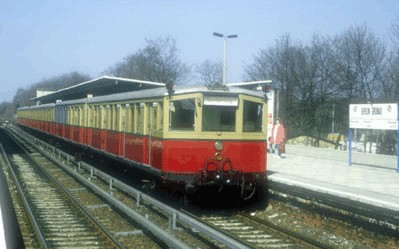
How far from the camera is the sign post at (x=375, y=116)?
55.2ft

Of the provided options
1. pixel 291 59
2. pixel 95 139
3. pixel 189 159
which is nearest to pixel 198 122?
pixel 189 159

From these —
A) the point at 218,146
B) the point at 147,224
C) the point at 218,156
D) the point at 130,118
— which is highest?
the point at 130,118

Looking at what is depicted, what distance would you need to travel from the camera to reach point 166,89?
1197 centimetres

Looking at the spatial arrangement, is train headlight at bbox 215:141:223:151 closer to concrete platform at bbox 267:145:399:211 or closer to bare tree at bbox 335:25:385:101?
concrete platform at bbox 267:145:399:211

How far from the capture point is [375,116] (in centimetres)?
1753

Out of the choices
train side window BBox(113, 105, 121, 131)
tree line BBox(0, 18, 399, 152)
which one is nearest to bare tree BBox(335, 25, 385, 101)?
tree line BBox(0, 18, 399, 152)

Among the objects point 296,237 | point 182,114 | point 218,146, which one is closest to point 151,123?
point 182,114

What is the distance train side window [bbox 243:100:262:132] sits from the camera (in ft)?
39.6

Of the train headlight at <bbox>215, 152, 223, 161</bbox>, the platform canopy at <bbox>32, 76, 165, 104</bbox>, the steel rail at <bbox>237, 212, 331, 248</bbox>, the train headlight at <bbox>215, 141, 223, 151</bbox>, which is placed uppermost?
the platform canopy at <bbox>32, 76, 165, 104</bbox>

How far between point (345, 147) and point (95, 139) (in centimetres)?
2493

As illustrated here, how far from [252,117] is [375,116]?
272 inches

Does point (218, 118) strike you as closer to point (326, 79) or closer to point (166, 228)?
point (166, 228)

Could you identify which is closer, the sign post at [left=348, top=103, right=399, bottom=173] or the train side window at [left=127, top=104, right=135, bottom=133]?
the train side window at [left=127, top=104, right=135, bottom=133]

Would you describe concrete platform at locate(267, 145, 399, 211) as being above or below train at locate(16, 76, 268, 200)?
below
